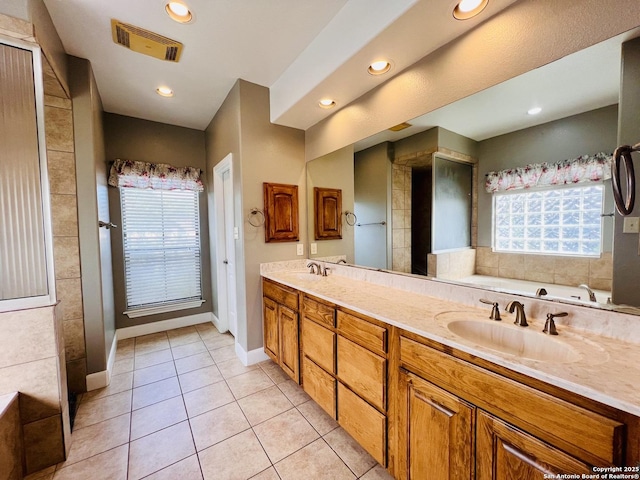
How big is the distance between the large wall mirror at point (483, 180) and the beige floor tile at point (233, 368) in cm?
152

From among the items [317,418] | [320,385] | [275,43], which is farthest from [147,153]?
[317,418]

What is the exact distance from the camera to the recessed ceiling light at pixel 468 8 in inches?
47.0

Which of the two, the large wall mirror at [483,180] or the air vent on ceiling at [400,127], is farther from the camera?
the air vent on ceiling at [400,127]

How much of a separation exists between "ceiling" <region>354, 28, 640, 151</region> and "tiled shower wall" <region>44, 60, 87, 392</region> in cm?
278

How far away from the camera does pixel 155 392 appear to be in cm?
218

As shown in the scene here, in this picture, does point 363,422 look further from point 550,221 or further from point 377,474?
point 550,221

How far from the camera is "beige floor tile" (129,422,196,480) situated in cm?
148

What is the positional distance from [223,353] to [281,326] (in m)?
1.04

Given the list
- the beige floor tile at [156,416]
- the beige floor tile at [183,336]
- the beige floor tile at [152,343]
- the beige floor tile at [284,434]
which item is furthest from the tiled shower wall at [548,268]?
the beige floor tile at [152,343]

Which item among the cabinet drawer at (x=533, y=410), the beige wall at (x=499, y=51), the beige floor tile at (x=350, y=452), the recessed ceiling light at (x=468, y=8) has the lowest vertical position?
the beige floor tile at (x=350, y=452)

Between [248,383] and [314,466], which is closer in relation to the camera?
[314,466]

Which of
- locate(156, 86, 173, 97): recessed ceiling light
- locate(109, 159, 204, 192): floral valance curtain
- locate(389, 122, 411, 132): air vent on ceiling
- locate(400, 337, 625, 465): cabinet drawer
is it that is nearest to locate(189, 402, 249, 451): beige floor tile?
locate(400, 337, 625, 465): cabinet drawer

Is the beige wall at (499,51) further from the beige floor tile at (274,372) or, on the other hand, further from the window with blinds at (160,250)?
the window with blinds at (160,250)

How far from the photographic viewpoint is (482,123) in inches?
57.5
